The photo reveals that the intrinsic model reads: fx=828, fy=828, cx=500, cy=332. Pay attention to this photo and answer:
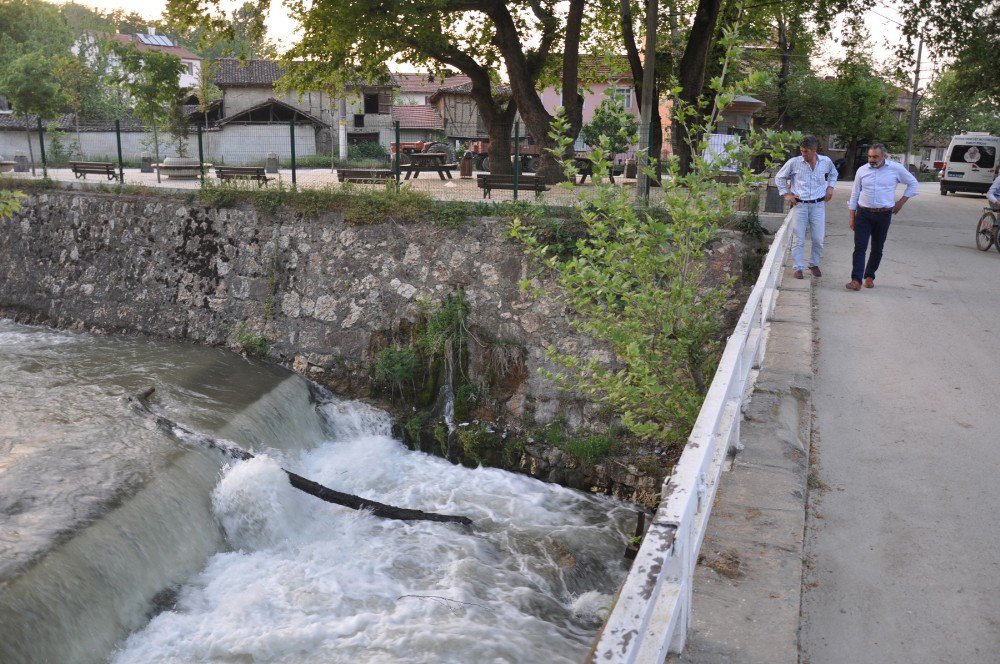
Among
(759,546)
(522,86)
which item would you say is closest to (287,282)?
(522,86)

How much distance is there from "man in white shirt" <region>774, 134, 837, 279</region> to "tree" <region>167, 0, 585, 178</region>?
8844mm

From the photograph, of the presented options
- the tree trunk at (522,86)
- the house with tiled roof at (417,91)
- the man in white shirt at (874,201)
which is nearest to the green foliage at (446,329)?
the man in white shirt at (874,201)

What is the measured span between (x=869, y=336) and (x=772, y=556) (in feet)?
16.1

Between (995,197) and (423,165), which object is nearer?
(995,197)

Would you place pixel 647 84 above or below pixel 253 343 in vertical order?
above

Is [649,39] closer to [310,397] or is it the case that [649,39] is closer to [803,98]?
[310,397]

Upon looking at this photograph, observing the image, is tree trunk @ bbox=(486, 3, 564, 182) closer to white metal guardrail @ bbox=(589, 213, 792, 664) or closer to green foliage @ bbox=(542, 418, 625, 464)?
green foliage @ bbox=(542, 418, 625, 464)

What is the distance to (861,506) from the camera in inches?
166

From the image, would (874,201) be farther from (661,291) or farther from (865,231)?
(661,291)

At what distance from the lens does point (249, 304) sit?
13031 mm

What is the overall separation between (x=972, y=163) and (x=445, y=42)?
2075 cm

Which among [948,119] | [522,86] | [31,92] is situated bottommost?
[522,86]

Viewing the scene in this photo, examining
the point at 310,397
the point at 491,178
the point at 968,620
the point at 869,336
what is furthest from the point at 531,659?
the point at 491,178

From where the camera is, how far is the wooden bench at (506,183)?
14045 millimetres
